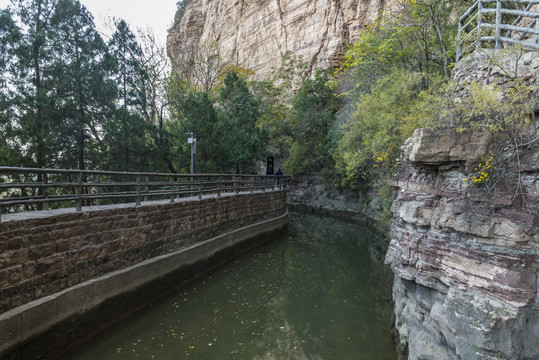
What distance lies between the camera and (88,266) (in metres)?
5.30

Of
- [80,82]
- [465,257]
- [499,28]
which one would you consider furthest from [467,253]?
[80,82]

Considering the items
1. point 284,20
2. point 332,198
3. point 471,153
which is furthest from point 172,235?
point 284,20

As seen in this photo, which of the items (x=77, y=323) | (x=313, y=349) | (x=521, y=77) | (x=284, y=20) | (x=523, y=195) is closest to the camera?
(x=523, y=195)

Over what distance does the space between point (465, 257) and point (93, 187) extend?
30.7 ft

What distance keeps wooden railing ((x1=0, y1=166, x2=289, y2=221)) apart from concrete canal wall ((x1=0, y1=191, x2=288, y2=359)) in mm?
359

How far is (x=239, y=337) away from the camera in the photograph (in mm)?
5539

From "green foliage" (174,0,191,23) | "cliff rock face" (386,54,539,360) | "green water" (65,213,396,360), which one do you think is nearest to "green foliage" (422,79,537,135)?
"cliff rock face" (386,54,539,360)

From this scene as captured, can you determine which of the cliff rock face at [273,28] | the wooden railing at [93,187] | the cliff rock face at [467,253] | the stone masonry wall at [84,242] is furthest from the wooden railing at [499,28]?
the cliff rock face at [273,28]

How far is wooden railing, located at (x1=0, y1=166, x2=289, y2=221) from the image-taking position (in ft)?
15.0

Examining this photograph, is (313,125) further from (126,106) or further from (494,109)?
(494,109)

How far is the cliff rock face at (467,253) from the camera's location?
3.18 m

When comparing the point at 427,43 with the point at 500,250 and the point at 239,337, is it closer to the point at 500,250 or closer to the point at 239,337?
the point at 500,250

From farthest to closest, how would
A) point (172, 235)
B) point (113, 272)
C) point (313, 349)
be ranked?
point (172, 235)
point (113, 272)
point (313, 349)

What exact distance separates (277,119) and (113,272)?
2166cm
